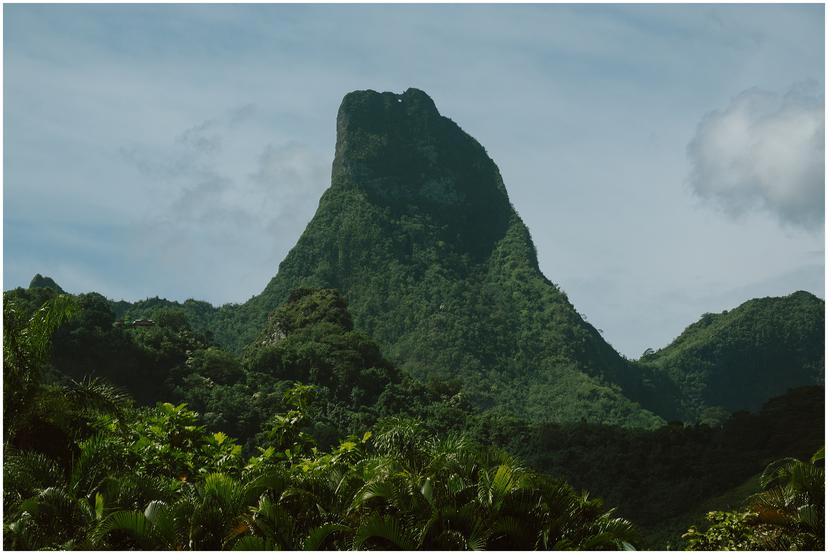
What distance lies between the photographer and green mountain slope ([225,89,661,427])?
283 feet

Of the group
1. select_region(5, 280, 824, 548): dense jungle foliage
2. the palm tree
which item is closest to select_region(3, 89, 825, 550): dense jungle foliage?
the palm tree

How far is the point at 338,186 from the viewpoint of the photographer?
107000 mm

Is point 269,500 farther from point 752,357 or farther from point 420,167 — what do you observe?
point 420,167

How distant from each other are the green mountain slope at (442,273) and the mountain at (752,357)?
7459mm

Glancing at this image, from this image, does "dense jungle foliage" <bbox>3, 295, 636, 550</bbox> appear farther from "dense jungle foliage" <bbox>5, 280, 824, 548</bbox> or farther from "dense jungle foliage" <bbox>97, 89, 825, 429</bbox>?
"dense jungle foliage" <bbox>97, 89, 825, 429</bbox>

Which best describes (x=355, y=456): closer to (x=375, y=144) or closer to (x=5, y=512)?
(x=5, y=512)

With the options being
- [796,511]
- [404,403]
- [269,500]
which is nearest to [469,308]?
[404,403]

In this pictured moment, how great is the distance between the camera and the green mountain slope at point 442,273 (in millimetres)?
86250

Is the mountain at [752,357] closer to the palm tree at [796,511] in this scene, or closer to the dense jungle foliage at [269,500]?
the palm tree at [796,511]

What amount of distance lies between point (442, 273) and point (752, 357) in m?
28.6

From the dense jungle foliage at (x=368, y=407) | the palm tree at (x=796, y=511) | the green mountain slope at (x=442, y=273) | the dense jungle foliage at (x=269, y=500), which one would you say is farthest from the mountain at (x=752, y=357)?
the dense jungle foliage at (x=269, y=500)

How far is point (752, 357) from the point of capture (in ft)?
323

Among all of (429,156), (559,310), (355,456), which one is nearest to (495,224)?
(429,156)

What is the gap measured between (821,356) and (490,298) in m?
29.8
